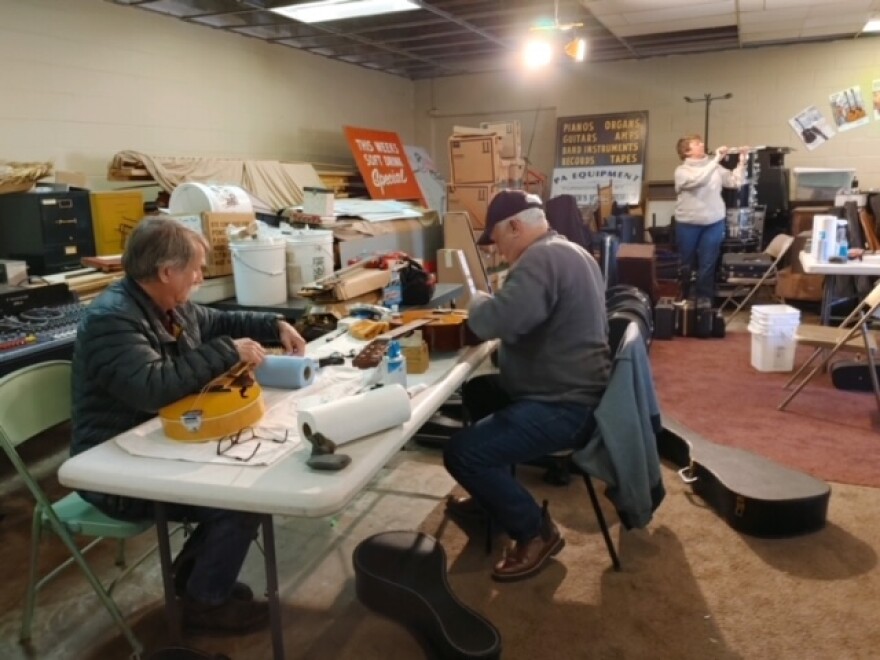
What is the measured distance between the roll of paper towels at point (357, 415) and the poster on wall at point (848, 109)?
760 cm

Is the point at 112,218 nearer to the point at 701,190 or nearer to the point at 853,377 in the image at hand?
the point at 853,377

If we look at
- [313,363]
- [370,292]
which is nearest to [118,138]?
[370,292]

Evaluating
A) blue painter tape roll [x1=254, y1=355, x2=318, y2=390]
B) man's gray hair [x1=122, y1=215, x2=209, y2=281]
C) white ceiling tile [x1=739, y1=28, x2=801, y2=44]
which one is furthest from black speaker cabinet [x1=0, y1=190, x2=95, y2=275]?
white ceiling tile [x1=739, y1=28, x2=801, y2=44]

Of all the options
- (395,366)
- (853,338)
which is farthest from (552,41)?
(395,366)

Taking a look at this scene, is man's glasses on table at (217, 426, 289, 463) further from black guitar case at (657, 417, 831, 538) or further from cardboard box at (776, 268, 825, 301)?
cardboard box at (776, 268, 825, 301)

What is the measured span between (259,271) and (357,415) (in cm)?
182

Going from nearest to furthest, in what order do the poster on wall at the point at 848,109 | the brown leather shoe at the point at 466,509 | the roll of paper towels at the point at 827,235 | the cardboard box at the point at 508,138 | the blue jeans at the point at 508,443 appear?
the blue jeans at the point at 508,443
the brown leather shoe at the point at 466,509
the roll of paper towels at the point at 827,235
the cardboard box at the point at 508,138
the poster on wall at the point at 848,109

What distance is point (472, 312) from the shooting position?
7.36ft

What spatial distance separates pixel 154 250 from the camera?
1.85 metres

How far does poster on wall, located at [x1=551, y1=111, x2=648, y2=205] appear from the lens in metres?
8.33

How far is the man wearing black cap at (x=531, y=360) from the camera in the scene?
7.23 ft

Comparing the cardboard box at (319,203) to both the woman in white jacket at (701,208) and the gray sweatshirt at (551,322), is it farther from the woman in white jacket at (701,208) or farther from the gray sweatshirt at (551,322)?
the woman in white jacket at (701,208)

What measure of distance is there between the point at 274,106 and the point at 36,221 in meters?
3.65

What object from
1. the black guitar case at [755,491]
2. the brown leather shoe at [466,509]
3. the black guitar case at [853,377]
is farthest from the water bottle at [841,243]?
the brown leather shoe at [466,509]
